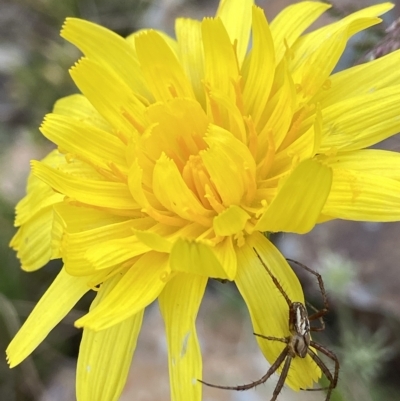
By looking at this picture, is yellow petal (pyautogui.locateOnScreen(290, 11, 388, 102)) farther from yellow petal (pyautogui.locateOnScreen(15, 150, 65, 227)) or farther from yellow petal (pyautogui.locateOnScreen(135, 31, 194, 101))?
yellow petal (pyautogui.locateOnScreen(15, 150, 65, 227))

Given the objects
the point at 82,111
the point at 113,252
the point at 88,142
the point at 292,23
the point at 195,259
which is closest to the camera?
the point at 195,259

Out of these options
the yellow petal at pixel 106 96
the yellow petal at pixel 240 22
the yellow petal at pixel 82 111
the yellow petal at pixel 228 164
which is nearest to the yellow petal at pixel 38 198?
the yellow petal at pixel 82 111

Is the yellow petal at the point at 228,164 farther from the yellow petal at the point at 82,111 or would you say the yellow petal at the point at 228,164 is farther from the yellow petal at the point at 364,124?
the yellow petal at the point at 82,111

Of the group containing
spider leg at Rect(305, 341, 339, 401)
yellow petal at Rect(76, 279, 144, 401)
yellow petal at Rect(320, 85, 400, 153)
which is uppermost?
yellow petal at Rect(320, 85, 400, 153)

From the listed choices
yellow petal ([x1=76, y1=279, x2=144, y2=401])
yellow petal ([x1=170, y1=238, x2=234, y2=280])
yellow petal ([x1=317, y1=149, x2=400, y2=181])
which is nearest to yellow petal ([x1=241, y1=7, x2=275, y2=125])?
yellow petal ([x1=317, y1=149, x2=400, y2=181])

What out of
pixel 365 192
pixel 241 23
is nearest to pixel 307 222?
pixel 365 192

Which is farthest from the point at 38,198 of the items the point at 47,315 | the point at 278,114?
the point at 278,114

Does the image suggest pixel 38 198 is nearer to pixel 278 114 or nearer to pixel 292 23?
pixel 278 114

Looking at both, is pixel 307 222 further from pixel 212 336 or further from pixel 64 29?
pixel 212 336
